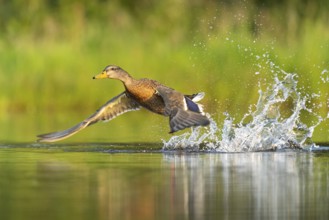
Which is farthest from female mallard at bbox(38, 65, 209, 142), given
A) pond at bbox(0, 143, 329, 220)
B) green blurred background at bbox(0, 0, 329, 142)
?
green blurred background at bbox(0, 0, 329, 142)

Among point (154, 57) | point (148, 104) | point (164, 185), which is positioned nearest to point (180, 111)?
point (148, 104)

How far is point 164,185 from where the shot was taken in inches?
371

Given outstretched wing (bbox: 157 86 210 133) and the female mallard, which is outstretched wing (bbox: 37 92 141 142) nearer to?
the female mallard

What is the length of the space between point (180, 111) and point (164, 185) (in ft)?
9.00

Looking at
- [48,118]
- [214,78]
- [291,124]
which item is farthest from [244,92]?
[291,124]

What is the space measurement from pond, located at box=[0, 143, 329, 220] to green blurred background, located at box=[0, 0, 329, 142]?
13.4 ft

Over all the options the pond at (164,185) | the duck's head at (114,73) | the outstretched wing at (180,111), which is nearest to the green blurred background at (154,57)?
the duck's head at (114,73)

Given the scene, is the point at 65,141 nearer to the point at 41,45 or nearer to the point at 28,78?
the point at 28,78

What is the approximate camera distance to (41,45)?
2222 cm

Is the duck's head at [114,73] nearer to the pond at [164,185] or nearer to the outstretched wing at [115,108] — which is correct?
the outstretched wing at [115,108]

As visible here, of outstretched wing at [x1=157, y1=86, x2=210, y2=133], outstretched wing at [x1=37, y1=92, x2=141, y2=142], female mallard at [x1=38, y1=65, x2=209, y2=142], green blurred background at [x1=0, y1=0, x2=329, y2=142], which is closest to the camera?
outstretched wing at [x1=157, y1=86, x2=210, y2=133]

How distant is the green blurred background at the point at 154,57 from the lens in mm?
Result: 19047

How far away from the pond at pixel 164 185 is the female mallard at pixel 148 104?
367mm

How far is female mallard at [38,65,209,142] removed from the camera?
11.9m
